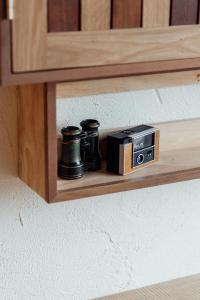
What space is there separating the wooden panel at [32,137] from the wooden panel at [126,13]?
22 centimetres

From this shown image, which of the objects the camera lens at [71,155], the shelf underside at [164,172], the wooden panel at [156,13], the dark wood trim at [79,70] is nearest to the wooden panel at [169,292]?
the shelf underside at [164,172]

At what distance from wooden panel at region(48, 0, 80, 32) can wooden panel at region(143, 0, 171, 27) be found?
0.16m

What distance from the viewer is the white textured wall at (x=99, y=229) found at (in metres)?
1.87

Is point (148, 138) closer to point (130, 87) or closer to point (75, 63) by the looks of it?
point (130, 87)

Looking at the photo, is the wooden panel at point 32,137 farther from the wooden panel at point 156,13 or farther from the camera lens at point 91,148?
the wooden panel at point 156,13

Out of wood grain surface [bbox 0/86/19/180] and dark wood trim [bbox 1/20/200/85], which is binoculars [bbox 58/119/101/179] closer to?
wood grain surface [bbox 0/86/19/180]

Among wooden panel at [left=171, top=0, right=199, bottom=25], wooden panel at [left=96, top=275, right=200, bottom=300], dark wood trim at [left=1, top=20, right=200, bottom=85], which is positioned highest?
wooden panel at [left=171, top=0, right=199, bottom=25]

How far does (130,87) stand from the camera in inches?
72.7

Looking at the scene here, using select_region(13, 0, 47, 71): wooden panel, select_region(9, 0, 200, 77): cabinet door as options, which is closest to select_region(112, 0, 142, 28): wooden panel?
select_region(9, 0, 200, 77): cabinet door

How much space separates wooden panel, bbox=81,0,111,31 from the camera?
1419 millimetres

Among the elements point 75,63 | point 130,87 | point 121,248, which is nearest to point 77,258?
point 121,248

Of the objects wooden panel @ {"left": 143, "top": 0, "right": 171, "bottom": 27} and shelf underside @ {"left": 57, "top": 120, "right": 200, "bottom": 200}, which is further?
shelf underside @ {"left": 57, "top": 120, "right": 200, "bottom": 200}

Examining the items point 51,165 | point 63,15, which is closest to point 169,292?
point 51,165

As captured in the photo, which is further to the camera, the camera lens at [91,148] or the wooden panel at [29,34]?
the camera lens at [91,148]
